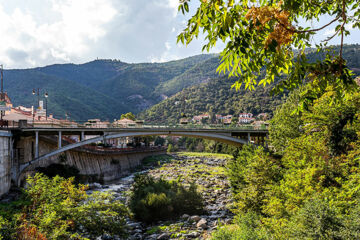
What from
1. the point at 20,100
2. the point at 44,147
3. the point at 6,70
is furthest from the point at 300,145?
the point at 6,70

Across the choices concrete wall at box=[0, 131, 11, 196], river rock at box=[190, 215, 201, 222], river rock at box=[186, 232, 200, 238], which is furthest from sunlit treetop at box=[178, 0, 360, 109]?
concrete wall at box=[0, 131, 11, 196]

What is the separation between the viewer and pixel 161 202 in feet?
62.1

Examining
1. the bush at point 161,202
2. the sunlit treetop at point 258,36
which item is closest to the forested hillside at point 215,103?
the bush at point 161,202

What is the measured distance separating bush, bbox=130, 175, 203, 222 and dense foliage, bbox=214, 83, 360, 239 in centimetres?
415

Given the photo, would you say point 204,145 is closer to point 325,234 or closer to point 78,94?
point 325,234

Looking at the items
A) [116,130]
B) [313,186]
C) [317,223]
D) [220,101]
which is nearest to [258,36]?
[317,223]

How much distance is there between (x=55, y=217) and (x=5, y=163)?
1370 centimetres

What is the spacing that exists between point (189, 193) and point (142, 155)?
4018 cm

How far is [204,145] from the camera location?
86938mm

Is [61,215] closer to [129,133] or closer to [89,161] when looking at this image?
[129,133]

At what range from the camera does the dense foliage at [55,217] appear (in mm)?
9405

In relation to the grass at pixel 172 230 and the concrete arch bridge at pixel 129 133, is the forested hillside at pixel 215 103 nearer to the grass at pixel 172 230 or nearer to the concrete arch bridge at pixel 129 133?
the concrete arch bridge at pixel 129 133

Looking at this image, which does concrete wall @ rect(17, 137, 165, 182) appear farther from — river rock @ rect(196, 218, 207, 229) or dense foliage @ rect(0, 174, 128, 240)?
river rock @ rect(196, 218, 207, 229)

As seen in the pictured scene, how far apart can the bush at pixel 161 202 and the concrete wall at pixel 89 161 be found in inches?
493
